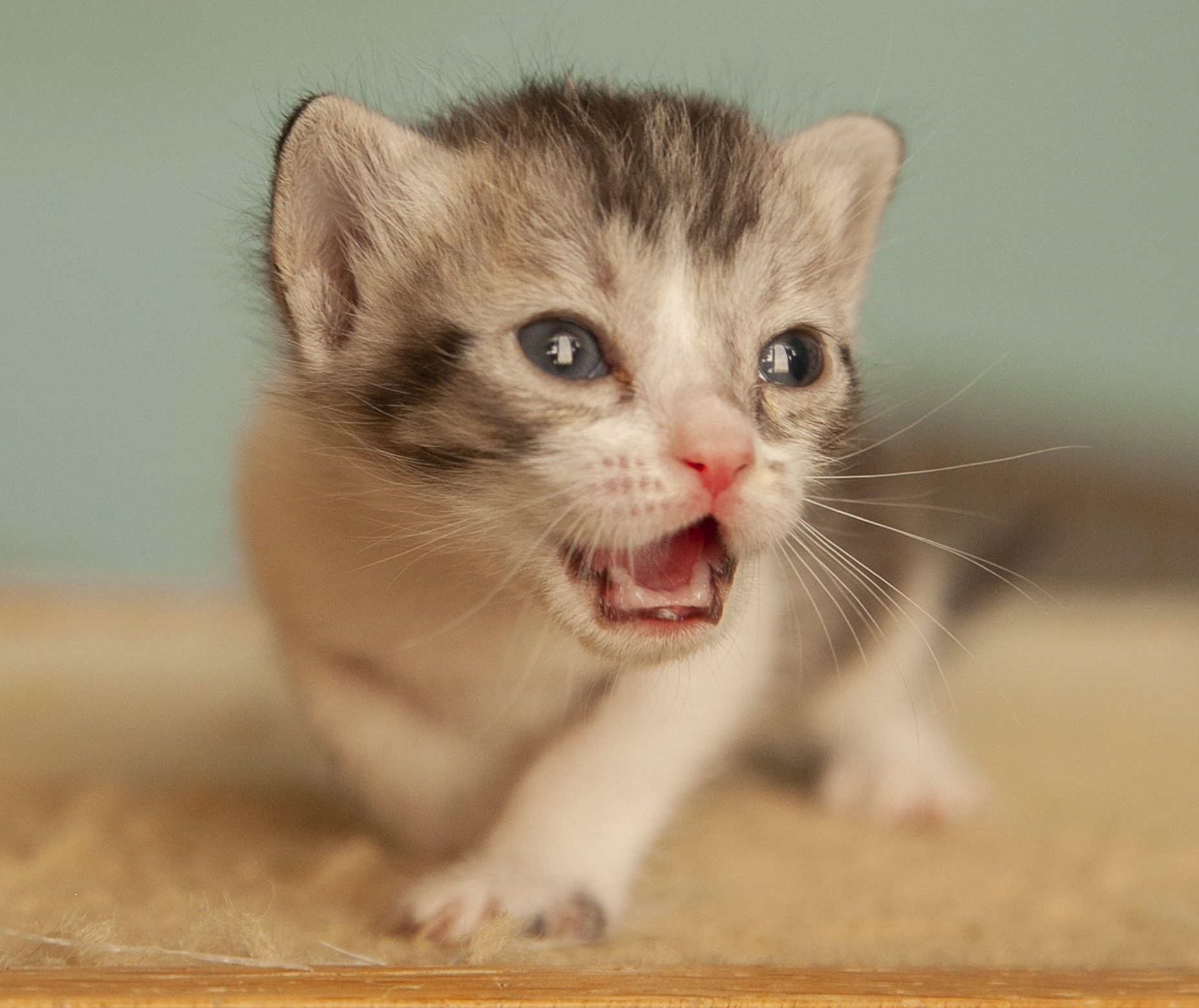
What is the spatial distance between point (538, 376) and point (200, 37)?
1.18 meters

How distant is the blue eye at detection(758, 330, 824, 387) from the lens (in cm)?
125

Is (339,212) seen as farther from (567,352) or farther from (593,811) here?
(593,811)

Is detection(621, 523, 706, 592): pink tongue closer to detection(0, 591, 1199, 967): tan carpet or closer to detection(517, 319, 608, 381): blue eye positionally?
detection(517, 319, 608, 381): blue eye

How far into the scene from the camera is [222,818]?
1573 mm

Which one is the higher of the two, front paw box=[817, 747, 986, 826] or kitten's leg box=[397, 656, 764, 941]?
kitten's leg box=[397, 656, 764, 941]

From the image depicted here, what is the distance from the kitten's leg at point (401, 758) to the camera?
149 centimetres

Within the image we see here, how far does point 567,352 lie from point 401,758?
1.95 feet

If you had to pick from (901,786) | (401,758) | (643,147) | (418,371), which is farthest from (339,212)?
(901,786)

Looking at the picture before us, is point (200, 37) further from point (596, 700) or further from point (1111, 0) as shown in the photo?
point (1111, 0)

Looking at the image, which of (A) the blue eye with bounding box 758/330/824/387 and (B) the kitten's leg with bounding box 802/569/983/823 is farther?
(B) the kitten's leg with bounding box 802/569/983/823

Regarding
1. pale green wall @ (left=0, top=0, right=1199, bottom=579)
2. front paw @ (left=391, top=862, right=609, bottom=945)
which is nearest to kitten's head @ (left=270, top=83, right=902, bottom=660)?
pale green wall @ (left=0, top=0, right=1199, bottom=579)

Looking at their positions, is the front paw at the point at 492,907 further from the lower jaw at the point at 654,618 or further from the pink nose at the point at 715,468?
the pink nose at the point at 715,468

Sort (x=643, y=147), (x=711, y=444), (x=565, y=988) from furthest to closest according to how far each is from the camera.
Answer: (x=643, y=147), (x=711, y=444), (x=565, y=988)

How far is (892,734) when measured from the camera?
6.48 feet
